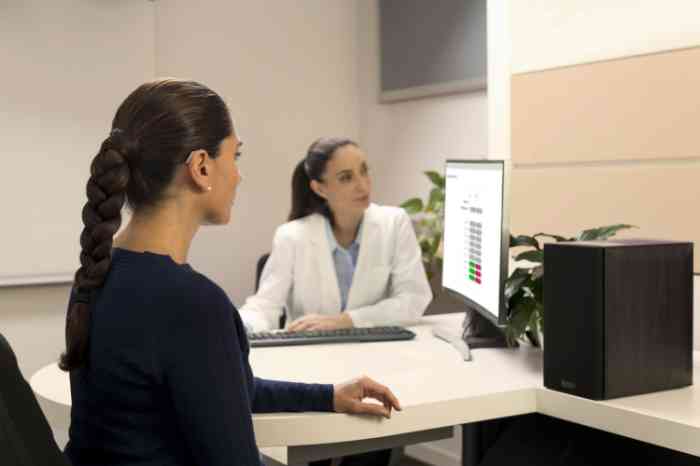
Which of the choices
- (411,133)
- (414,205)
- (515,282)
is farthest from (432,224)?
(515,282)

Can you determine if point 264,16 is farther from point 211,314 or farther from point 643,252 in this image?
point 211,314

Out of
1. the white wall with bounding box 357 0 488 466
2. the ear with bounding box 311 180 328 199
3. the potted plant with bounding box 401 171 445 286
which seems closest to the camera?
the ear with bounding box 311 180 328 199

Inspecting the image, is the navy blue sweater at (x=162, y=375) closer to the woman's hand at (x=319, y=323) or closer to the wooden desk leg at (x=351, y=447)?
the wooden desk leg at (x=351, y=447)

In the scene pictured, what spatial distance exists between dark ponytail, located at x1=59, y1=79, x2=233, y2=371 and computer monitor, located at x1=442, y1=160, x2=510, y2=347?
0.79 metres

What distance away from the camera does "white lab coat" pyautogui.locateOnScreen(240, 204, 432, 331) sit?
2893 mm

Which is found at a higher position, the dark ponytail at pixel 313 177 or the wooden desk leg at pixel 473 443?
the dark ponytail at pixel 313 177

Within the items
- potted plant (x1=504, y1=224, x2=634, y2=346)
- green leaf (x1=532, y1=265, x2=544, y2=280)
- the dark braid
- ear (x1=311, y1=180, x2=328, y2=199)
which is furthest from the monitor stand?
the dark braid

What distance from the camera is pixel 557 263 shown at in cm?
169

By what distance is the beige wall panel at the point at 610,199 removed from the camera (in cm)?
239

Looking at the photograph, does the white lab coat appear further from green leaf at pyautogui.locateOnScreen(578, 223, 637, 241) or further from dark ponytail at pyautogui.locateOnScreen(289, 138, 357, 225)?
green leaf at pyautogui.locateOnScreen(578, 223, 637, 241)

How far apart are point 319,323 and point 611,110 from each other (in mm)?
1053

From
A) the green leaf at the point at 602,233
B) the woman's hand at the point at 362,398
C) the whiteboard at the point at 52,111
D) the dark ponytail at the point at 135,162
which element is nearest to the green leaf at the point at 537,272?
the green leaf at the point at 602,233

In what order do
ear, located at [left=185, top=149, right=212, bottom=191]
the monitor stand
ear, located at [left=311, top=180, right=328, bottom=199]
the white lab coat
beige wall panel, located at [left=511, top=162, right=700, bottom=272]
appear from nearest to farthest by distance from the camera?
ear, located at [left=185, top=149, right=212, bottom=191]
the monitor stand
beige wall panel, located at [left=511, top=162, right=700, bottom=272]
the white lab coat
ear, located at [left=311, top=180, right=328, bottom=199]

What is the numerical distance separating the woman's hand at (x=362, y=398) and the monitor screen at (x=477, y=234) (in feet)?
1.49
